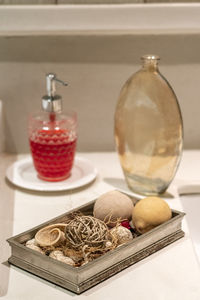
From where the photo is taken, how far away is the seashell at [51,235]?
0.73 m

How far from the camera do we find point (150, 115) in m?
0.93

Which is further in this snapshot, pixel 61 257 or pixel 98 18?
pixel 98 18

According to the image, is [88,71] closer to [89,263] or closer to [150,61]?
[150,61]

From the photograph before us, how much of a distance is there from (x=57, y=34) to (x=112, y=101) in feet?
0.55

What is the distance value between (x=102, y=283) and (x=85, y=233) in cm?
6

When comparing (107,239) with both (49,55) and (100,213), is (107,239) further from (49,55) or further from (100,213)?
(49,55)

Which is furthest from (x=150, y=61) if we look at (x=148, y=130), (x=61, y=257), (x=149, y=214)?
(x=61, y=257)

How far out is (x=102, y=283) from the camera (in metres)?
0.69

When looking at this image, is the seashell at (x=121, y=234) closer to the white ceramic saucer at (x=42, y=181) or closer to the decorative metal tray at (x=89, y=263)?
the decorative metal tray at (x=89, y=263)

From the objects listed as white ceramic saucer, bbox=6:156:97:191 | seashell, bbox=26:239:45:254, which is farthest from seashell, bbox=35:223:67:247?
white ceramic saucer, bbox=6:156:97:191

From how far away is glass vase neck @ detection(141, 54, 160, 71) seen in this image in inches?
35.6

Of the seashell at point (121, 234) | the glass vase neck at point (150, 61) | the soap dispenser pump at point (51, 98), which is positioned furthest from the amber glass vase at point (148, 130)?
the seashell at point (121, 234)

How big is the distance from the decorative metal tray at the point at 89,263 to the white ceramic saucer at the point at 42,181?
0.57ft

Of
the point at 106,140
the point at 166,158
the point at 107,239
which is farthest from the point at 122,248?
the point at 106,140
